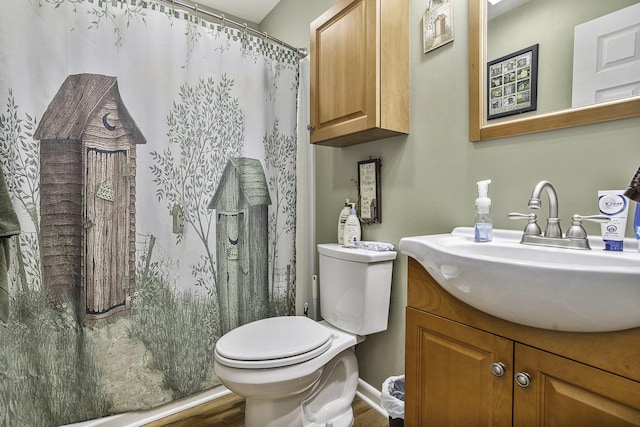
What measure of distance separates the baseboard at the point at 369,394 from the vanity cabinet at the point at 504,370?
0.66 m

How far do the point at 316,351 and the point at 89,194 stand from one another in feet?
3.63

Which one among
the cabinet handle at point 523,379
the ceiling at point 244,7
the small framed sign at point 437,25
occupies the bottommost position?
the cabinet handle at point 523,379

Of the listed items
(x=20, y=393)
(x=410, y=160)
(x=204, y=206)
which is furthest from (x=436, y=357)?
(x=20, y=393)

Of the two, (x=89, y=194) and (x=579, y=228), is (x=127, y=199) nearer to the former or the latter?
(x=89, y=194)

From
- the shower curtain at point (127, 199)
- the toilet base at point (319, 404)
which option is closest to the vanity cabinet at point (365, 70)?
the shower curtain at point (127, 199)

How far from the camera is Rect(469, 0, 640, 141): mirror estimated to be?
0.87 metres

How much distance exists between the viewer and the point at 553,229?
837 mm

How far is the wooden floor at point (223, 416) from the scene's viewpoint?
145cm

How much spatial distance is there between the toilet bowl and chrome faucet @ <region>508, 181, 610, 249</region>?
0.81 meters

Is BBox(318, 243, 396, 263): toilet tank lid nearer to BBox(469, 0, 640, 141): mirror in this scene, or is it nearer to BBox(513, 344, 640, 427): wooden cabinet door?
BBox(469, 0, 640, 141): mirror

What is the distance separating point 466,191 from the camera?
45.0 inches

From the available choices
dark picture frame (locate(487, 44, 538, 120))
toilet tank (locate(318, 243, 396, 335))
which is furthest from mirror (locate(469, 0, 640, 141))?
toilet tank (locate(318, 243, 396, 335))

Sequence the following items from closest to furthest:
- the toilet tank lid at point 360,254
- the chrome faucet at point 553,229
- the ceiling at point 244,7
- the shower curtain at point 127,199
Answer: the chrome faucet at point 553,229
the shower curtain at point 127,199
the toilet tank lid at point 360,254
the ceiling at point 244,7

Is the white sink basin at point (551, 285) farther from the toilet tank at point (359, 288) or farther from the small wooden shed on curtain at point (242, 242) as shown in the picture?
the small wooden shed on curtain at point (242, 242)
